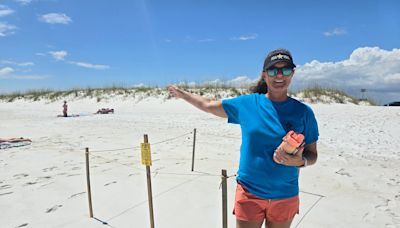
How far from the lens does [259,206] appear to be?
205cm

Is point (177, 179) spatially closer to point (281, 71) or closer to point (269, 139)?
point (269, 139)

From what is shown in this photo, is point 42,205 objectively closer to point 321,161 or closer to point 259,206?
point 259,206

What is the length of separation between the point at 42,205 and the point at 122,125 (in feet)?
27.7

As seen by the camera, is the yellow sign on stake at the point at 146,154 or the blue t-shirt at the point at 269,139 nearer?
the blue t-shirt at the point at 269,139

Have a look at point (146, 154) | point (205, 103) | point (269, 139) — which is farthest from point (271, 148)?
point (146, 154)

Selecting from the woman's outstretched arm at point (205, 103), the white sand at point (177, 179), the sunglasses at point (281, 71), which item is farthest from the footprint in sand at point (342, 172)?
the sunglasses at point (281, 71)

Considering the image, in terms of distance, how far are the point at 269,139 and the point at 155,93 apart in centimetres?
1956

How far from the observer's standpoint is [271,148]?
1971 millimetres

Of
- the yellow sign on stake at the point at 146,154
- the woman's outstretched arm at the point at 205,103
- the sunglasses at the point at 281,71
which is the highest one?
the sunglasses at the point at 281,71

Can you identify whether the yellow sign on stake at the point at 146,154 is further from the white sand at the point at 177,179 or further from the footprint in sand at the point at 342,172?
the footprint in sand at the point at 342,172

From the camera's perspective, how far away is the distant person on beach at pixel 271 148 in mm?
1988

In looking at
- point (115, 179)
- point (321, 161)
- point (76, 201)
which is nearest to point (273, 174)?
point (76, 201)

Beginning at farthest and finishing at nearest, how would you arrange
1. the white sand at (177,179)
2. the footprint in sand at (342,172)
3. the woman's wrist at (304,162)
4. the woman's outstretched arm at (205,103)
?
1. the footprint in sand at (342,172)
2. the white sand at (177,179)
3. the woman's outstretched arm at (205,103)
4. the woman's wrist at (304,162)

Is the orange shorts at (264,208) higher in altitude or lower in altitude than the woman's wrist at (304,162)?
lower
